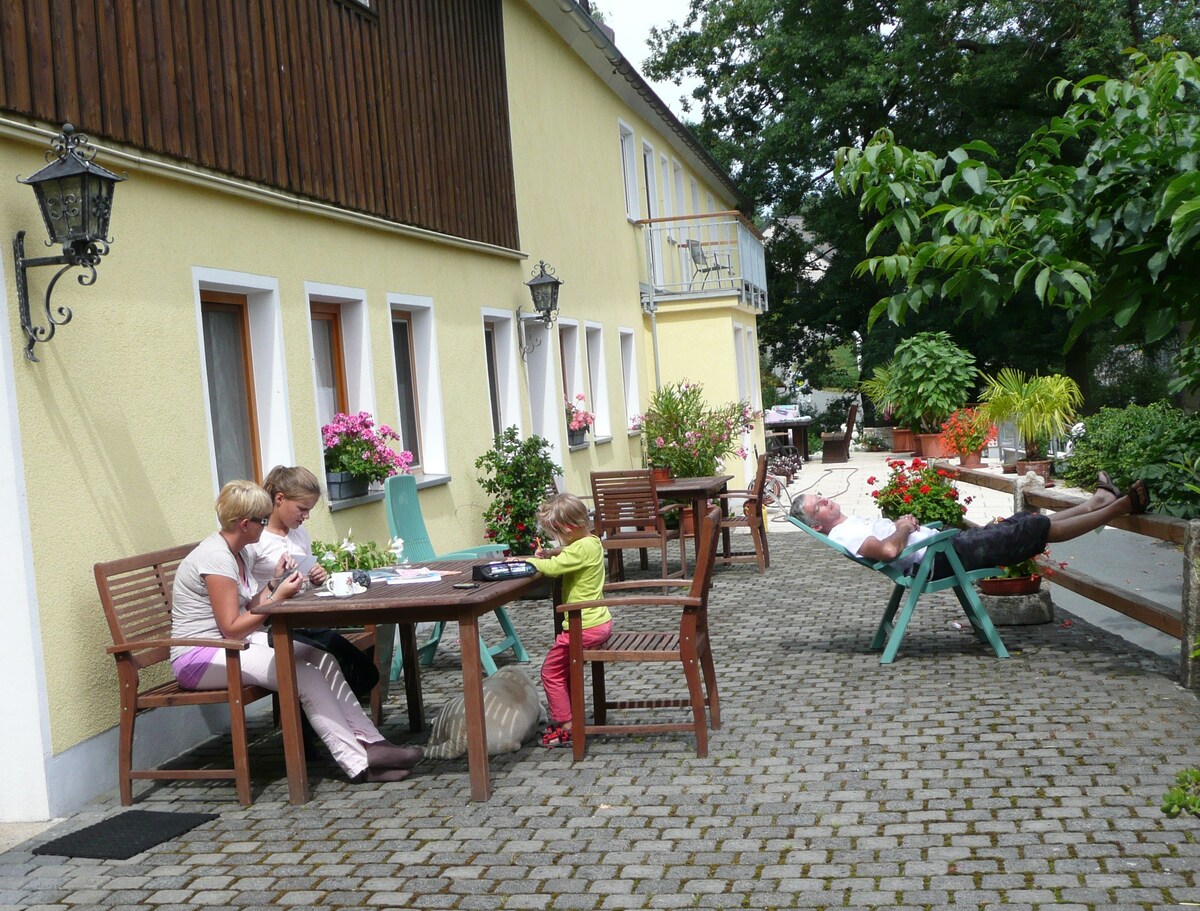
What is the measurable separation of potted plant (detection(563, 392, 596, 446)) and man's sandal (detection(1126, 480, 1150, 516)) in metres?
8.17

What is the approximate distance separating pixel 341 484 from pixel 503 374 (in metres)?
4.44

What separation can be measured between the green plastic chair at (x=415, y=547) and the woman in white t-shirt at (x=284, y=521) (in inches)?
74.2

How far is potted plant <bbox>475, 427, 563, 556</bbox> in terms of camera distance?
1134 centimetres

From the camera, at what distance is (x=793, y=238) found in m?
38.6

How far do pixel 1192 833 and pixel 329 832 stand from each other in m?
3.13

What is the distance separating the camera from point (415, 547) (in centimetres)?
897

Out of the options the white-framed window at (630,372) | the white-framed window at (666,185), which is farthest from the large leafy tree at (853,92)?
the white-framed window at (630,372)

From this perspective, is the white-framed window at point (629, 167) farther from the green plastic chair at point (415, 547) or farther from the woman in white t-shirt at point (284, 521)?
the woman in white t-shirt at point (284, 521)

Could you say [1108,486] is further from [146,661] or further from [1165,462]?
[146,661]

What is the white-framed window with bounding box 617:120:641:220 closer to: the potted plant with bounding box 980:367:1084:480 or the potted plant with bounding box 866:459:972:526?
the potted plant with bounding box 980:367:1084:480

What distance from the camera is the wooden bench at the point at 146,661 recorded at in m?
5.51

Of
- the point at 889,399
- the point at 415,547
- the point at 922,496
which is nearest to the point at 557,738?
the point at 415,547

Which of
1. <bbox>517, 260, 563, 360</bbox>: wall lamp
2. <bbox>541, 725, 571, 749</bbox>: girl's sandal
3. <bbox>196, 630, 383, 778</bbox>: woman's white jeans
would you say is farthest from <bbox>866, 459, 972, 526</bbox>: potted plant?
<bbox>517, 260, 563, 360</bbox>: wall lamp

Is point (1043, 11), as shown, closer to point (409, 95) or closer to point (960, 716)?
point (409, 95)
